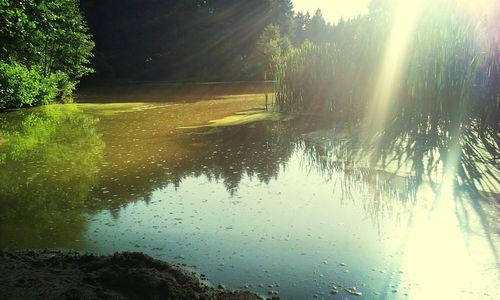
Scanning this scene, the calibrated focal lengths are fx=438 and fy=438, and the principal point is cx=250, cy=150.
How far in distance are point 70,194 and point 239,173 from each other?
2.15m

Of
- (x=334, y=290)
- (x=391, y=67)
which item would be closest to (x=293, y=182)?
(x=334, y=290)

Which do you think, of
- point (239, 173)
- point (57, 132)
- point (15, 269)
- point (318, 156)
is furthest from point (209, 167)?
point (57, 132)

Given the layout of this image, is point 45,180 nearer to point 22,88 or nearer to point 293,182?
point 293,182

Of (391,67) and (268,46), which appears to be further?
(268,46)

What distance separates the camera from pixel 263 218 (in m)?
4.26

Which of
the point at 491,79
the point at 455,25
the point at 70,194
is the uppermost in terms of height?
the point at 455,25

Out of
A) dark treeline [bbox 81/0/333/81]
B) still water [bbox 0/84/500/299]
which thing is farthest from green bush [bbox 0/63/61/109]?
dark treeline [bbox 81/0/333/81]

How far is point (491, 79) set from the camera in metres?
7.09

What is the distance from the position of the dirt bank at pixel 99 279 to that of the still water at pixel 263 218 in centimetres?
35

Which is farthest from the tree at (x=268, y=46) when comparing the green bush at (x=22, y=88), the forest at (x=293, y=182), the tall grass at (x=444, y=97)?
the tall grass at (x=444, y=97)

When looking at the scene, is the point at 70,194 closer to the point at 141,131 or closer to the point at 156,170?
the point at 156,170

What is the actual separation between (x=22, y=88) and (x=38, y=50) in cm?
341

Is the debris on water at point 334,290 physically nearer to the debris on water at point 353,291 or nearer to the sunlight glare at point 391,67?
the debris on water at point 353,291

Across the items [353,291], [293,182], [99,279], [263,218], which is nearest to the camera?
[99,279]
